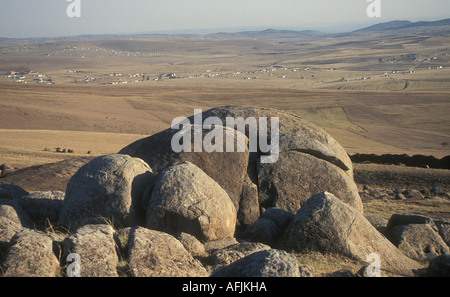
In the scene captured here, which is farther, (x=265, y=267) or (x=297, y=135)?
(x=297, y=135)

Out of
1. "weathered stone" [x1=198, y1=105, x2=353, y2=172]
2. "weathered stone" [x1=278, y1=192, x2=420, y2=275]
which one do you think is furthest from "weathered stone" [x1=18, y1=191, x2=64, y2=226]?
"weathered stone" [x1=278, y1=192, x2=420, y2=275]

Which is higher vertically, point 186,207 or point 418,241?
point 186,207

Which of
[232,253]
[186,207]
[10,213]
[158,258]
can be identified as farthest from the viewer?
[10,213]

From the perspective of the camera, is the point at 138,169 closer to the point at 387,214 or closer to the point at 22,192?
the point at 22,192

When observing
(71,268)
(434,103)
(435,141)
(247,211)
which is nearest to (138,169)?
(247,211)

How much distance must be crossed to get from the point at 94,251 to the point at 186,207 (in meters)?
2.75

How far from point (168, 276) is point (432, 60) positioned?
158m

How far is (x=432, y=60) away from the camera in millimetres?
145000

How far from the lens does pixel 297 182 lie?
12438mm

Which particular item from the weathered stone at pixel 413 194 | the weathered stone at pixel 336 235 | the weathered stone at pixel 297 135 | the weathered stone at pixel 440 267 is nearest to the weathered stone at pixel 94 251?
the weathered stone at pixel 336 235

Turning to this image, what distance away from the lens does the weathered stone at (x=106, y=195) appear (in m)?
9.60

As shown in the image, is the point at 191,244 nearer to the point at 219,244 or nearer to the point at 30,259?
the point at 219,244

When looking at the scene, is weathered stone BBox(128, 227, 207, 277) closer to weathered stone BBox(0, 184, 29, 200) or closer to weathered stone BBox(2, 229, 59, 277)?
weathered stone BBox(2, 229, 59, 277)

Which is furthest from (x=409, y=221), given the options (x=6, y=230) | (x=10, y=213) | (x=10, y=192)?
(x=10, y=192)
